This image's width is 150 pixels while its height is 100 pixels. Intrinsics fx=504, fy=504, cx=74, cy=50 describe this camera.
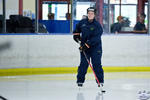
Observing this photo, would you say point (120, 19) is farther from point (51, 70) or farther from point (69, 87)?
point (69, 87)

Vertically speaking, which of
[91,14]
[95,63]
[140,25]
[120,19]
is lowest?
[95,63]

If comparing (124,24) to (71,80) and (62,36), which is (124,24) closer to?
(62,36)

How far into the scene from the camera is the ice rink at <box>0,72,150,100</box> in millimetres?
7711

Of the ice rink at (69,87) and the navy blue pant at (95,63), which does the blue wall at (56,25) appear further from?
the navy blue pant at (95,63)

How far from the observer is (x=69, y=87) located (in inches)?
353

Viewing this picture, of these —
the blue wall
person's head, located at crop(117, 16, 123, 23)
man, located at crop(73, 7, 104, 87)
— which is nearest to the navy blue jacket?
man, located at crop(73, 7, 104, 87)

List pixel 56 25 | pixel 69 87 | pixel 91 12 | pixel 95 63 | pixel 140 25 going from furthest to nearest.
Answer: pixel 140 25 < pixel 56 25 < pixel 69 87 < pixel 95 63 < pixel 91 12

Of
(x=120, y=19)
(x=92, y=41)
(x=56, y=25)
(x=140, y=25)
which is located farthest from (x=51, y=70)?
(x=92, y=41)

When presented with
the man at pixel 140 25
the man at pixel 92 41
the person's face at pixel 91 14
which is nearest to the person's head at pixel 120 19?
the man at pixel 140 25

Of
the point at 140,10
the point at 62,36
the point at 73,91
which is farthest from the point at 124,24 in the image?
the point at 73,91

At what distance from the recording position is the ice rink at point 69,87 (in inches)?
304

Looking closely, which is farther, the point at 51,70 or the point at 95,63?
the point at 51,70

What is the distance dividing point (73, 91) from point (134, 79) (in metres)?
2.25

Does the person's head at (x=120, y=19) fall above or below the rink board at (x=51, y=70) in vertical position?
above
